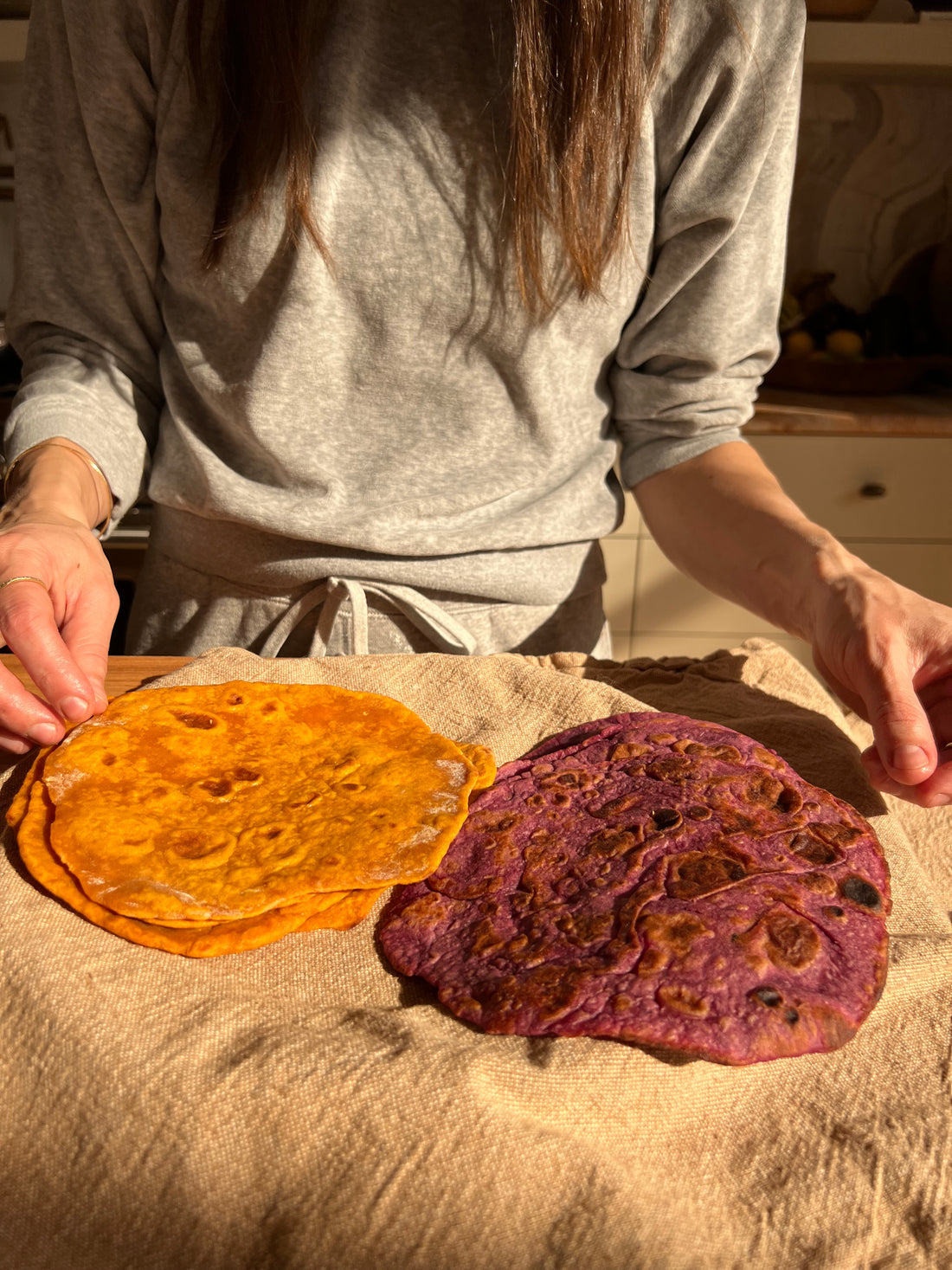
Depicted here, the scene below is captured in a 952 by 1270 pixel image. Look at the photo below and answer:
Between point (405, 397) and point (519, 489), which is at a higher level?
point (405, 397)

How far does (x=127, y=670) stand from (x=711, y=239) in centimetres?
83

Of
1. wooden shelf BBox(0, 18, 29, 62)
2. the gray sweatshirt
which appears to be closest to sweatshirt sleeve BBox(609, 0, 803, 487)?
the gray sweatshirt

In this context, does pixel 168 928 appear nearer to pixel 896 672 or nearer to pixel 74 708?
pixel 74 708

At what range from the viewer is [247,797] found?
32.2 inches

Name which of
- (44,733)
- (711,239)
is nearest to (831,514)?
(711,239)

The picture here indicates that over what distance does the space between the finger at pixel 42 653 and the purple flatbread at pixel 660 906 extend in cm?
32

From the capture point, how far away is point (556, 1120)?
0.59 metres

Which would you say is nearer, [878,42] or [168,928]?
[168,928]

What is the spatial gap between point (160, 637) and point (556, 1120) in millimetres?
948

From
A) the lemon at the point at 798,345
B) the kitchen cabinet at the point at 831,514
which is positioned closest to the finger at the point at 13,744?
the kitchen cabinet at the point at 831,514

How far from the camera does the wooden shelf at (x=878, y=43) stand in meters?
2.63

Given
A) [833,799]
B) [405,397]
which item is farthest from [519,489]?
[833,799]

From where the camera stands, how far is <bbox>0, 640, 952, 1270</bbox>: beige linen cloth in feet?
1.79

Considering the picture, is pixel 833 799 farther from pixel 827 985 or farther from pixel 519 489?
pixel 519 489
